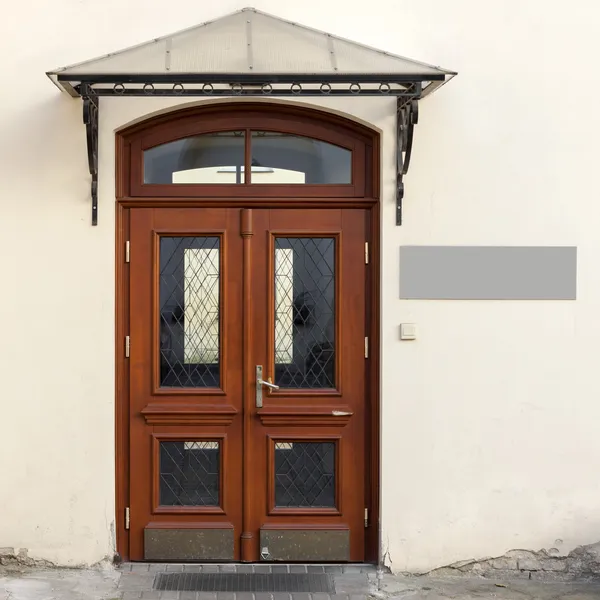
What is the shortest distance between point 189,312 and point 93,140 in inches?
49.7

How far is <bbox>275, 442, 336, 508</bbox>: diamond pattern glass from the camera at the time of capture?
521 centimetres

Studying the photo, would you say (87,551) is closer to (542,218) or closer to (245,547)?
(245,547)

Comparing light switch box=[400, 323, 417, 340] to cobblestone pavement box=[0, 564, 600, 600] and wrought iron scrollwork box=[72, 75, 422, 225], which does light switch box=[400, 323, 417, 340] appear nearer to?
wrought iron scrollwork box=[72, 75, 422, 225]

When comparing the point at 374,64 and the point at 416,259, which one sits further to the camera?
the point at 416,259

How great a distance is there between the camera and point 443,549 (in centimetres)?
507

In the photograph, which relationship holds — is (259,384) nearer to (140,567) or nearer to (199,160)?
(140,567)

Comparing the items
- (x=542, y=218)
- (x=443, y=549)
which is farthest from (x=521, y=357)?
(x=443, y=549)

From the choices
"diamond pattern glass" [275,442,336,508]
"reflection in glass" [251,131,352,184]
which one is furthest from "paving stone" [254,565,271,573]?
"reflection in glass" [251,131,352,184]

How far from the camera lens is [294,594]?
15.6 feet

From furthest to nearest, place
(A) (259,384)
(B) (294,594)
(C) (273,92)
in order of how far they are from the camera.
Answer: (A) (259,384)
(B) (294,594)
(C) (273,92)

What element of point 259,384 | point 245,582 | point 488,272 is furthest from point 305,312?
point 245,582

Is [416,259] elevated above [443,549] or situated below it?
above

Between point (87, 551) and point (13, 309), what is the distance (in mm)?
1643

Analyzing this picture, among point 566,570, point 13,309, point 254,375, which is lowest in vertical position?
point 566,570
